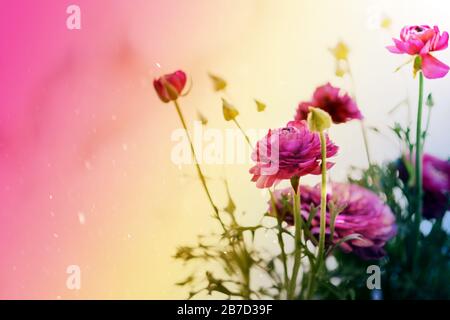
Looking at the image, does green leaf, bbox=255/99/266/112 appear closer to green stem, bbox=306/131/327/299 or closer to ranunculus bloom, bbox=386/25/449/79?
green stem, bbox=306/131/327/299

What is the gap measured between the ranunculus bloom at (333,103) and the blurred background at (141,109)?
2cm

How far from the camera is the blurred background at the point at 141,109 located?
3.84 feet

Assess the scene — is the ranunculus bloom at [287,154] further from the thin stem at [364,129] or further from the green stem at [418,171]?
the green stem at [418,171]

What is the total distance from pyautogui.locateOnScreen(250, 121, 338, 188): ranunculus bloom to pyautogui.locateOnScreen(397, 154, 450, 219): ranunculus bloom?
0.20m

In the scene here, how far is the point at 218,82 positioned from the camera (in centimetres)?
117

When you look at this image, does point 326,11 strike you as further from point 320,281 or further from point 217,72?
point 320,281

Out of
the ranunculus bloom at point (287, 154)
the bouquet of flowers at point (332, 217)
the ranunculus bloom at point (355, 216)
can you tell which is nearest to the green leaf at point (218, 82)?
the bouquet of flowers at point (332, 217)

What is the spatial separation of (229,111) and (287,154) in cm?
17

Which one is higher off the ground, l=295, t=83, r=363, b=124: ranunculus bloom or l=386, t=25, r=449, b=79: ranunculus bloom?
l=386, t=25, r=449, b=79: ranunculus bloom

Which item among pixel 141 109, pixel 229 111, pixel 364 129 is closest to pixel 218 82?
pixel 229 111

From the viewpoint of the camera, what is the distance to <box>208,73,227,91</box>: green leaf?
3.85ft

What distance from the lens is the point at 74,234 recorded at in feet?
3.87

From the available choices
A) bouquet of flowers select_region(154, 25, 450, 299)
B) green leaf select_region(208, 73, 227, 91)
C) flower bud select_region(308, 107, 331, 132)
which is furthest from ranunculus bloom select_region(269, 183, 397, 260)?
green leaf select_region(208, 73, 227, 91)

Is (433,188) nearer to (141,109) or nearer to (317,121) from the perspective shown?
(317,121)
